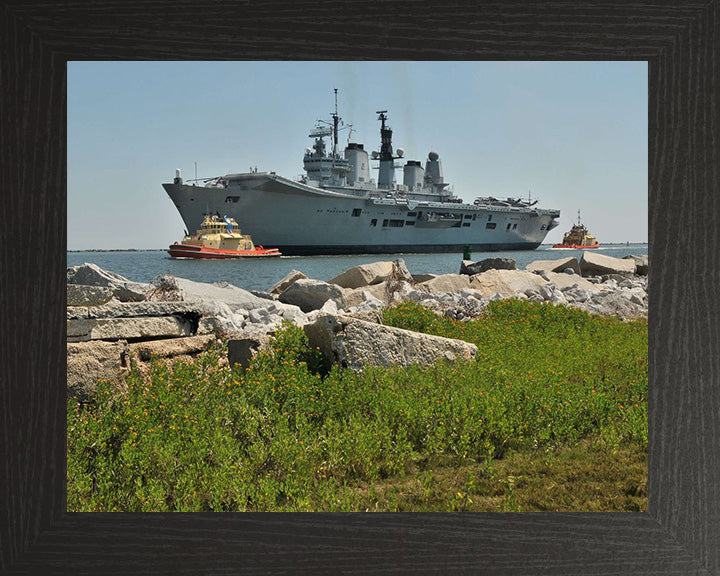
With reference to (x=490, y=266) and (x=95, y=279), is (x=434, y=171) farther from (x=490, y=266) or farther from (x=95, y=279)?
(x=95, y=279)

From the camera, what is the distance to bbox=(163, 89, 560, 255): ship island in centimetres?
2283

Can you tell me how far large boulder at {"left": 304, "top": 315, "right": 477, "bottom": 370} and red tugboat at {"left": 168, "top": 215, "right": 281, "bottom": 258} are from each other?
41.3 ft

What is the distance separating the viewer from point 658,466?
1700 mm

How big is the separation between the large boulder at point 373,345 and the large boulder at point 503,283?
3.89 meters

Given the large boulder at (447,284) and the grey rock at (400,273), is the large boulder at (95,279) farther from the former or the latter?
the large boulder at (447,284)

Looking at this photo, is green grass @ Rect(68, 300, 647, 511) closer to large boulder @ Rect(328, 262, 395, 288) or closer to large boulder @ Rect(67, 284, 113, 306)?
large boulder @ Rect(67, 284, 113, 306)

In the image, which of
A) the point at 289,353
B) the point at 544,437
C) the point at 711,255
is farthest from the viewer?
the point at 289,353

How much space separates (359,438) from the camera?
9.22 ft

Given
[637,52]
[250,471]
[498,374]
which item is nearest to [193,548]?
[250,471]

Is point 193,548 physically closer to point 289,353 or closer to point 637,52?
point 637,52

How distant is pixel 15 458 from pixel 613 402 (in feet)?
9.57

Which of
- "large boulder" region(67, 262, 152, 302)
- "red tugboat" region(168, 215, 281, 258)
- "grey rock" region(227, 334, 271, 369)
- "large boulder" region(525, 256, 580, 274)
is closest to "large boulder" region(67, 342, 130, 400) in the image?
"grey rock" region(227, 334, 271, 369)

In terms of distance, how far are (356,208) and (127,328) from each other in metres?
23.2

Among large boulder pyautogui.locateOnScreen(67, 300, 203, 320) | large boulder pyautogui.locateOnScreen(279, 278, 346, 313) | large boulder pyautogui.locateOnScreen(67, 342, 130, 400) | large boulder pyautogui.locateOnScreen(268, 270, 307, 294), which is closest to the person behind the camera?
large boulder pyautogui.locateOnScreen(67, 342, 130, 400)
